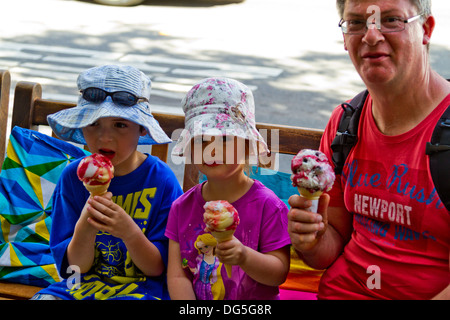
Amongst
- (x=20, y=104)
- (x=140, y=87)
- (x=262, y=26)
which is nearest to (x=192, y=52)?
(x=262, y=26)

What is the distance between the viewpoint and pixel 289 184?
3.12 m

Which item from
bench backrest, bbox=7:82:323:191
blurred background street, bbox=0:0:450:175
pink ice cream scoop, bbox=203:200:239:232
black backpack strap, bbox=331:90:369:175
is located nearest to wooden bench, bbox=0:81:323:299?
bench backrest, bbox=7:82:323:191

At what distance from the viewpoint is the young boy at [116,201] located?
247cm

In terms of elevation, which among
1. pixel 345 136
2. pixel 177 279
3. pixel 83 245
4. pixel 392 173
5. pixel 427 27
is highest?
pixel 427 27

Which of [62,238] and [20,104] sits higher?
[20,104]

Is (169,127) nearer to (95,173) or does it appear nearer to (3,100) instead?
(95,173)

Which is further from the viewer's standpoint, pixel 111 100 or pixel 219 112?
pixel 111 100

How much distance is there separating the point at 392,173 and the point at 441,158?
0.20 metres

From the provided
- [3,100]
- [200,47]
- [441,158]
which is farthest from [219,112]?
[200,47]

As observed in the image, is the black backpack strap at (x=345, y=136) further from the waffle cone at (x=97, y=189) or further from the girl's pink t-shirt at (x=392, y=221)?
the waffle cone at (x=97, y=189)

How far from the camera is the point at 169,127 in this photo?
10.2 ft

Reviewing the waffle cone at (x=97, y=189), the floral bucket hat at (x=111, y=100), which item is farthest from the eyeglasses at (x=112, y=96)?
the waffle cone at (x=97, y=189)
